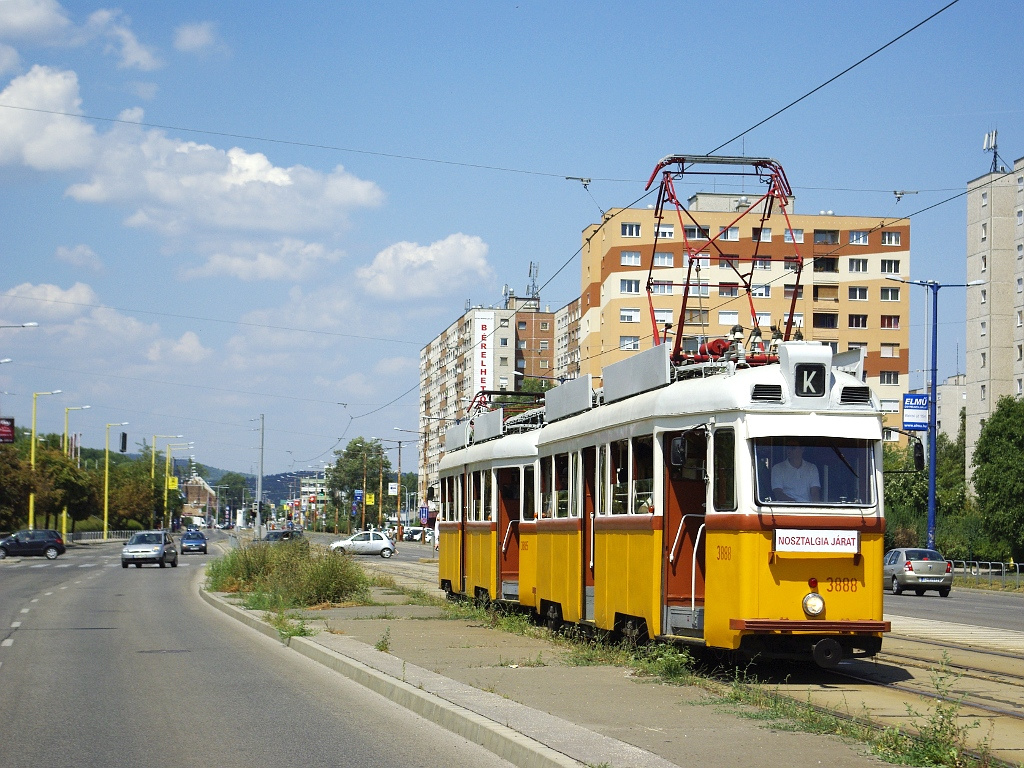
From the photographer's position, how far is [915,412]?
46438mm

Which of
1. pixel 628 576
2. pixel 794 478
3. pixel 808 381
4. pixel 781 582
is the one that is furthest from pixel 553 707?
pixel 808 381

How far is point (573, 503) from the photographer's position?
54.2 ft

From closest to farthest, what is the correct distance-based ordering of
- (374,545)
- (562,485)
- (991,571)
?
(562,485)
(991,571)
(374,545)

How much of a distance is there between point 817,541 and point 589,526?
4.23m

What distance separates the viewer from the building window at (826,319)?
88188 millimetres

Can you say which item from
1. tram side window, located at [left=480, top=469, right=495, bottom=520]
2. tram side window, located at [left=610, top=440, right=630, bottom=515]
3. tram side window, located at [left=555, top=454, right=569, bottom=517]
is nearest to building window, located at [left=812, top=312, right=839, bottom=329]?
tram side window, located at [left=480, top=469, right=495, bottom=520]

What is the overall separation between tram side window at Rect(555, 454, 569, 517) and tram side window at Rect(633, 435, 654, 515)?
2.89m

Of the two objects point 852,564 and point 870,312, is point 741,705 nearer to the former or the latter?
point 852,564

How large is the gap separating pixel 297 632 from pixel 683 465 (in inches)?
256

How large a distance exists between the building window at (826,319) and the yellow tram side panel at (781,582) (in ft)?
256

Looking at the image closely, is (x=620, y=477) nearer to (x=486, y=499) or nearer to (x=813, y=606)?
(x=813, y=606)

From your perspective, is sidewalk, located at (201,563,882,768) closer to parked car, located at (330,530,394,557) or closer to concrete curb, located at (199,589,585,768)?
concrete curb, located at (199,589,585,768)

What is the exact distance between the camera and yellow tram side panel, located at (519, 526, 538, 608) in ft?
61.2

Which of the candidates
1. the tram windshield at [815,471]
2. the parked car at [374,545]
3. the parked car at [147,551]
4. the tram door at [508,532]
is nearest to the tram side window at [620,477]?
the tram windshield at [815,471]
